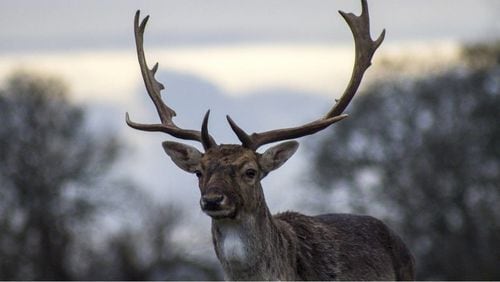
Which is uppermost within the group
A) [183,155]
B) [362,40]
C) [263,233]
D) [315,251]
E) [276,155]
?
[362,40]

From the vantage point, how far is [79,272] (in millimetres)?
64875

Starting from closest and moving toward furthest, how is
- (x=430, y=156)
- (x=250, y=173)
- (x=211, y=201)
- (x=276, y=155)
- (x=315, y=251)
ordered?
(x=211, y=201) < (x=250, y=173) < (x=276, y=155) < (x=315, y=251) < (x=430, y=156)

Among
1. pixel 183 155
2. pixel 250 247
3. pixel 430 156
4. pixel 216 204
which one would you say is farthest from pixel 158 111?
pixel 430 156

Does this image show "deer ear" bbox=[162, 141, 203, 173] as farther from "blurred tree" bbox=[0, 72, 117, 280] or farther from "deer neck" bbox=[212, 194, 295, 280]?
"blurred tree" bbox=[0, 72, 117, 280]

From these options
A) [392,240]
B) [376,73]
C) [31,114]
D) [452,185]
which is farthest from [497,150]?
[392,240]

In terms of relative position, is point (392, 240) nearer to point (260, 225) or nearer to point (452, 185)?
point (260, 225)

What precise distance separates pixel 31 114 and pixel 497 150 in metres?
18.5

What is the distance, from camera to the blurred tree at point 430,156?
66.4 m

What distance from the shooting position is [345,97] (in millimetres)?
19047

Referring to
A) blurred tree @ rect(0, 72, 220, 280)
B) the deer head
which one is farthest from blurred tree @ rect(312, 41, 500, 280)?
the deer head

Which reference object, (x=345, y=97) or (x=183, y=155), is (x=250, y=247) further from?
(x=345, y=97)

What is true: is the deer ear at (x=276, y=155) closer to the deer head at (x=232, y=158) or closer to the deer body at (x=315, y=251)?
the deer head at (x=232, y=158)

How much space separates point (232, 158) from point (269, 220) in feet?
2.71

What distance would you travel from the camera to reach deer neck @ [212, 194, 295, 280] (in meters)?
17.0
